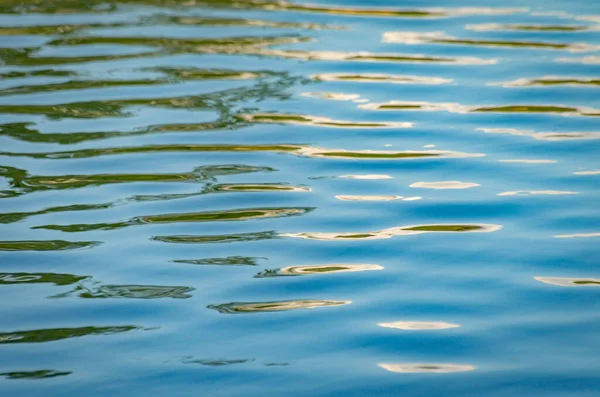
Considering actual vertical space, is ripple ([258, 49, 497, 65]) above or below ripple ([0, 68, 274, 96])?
above

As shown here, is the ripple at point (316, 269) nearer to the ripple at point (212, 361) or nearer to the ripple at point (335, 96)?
the ripple at point (212, 361)

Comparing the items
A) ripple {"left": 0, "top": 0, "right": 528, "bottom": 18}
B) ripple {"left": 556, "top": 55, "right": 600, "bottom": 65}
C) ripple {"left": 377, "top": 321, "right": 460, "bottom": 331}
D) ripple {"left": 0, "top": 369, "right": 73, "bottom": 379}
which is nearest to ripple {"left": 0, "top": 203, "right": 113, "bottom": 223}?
ripple {"left": 0, "top": 369, "right": 73, "bottom": 379}

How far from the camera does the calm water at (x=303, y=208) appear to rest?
2.05 m

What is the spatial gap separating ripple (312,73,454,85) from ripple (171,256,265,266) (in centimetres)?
175

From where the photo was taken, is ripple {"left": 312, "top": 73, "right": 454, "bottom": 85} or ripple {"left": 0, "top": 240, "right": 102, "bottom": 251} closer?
ripple {"left": 0, "top": 240, "right": 102, "bottom": 251}

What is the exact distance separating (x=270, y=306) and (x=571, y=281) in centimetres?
78

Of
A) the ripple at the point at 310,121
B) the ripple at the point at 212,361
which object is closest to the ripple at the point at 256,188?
the ripple at the point at 310,121

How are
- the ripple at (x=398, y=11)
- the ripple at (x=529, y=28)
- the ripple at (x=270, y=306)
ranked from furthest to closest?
the ripple at (x=398, y=11) → the ripple at (x=529, y=28) → the ripple at (x=270, y=306)

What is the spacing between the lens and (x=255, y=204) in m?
2.90

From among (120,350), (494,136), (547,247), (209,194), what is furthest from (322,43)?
(120,350)

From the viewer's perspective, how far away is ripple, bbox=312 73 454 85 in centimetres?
405

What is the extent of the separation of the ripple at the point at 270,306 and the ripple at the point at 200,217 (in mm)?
553

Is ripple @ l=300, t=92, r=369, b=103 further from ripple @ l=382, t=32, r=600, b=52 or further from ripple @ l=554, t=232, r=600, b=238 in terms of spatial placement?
ripple @ l=554, t=232, r=600, b=238

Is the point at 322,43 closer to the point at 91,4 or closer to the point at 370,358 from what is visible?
the point at 91,4
